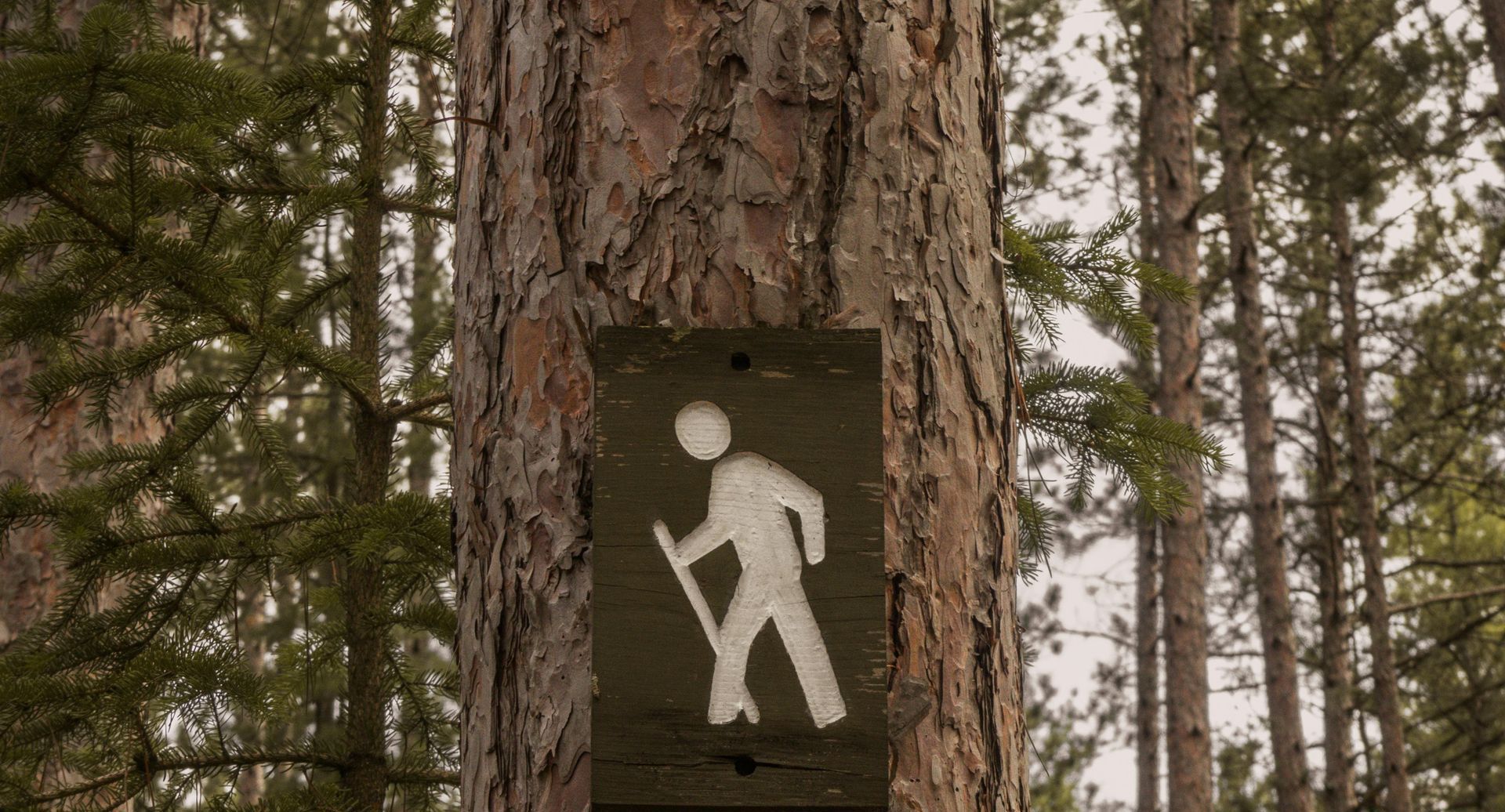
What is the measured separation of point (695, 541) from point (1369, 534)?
1139 cm

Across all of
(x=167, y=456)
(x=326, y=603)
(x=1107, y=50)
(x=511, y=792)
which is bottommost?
(x=511, y=792)

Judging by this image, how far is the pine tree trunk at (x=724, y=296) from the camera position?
150cm

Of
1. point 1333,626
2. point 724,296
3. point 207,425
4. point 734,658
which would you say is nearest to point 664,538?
point 734,658

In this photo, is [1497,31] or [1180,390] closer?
[1497,31]

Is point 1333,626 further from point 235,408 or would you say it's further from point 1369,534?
point 235,408

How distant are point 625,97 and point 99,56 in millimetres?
1651

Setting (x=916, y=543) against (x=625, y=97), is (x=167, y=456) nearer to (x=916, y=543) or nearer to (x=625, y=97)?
(x=625, y=97)

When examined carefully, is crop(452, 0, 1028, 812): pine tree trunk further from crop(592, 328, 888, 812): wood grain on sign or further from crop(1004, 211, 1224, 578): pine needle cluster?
crop(1004, 211, 1224, 578): pine needle cluster

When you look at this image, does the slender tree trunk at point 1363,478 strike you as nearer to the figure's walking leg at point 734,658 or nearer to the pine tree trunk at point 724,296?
the pine tree trunk at point 724,296

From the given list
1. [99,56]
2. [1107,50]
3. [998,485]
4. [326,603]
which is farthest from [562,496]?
[1107,50]

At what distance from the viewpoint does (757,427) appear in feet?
4.71

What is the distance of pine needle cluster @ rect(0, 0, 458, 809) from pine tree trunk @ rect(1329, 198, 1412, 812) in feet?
32.3

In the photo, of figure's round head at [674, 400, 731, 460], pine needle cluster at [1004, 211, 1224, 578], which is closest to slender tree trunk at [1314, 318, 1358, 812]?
pine needle cluster at [1004, 211, 1224, 578]

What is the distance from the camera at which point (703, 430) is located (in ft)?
4.69
